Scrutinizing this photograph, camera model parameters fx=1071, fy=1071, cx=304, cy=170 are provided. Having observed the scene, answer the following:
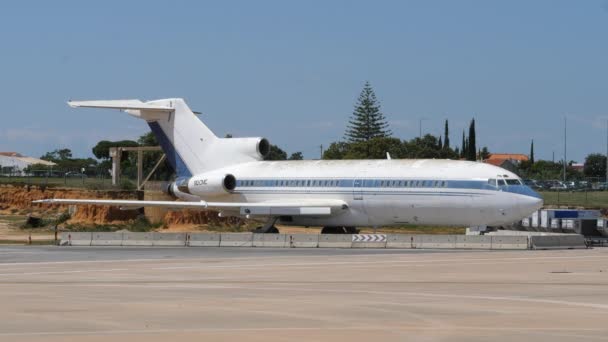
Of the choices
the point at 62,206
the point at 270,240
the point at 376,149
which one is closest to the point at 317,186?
the point at 270,240

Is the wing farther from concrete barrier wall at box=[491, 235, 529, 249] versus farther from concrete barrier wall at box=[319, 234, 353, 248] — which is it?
concrete barrier wall at box=[491, 235, 529, 249]

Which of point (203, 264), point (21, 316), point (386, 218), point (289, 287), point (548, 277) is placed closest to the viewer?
point (21, 316)

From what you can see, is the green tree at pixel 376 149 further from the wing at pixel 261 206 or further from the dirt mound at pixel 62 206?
the wing at pixel 261 206

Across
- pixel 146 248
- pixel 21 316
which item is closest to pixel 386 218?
pixel 146 248

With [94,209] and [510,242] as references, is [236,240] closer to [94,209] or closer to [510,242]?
[510,242]

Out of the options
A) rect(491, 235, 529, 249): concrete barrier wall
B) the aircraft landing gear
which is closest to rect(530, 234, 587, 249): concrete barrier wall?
rect(491, 235, 529, 249): concrete barrier wall

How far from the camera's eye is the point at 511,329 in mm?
14758

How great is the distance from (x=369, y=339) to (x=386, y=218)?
99.5ft

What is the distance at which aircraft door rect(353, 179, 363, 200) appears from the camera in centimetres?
4431

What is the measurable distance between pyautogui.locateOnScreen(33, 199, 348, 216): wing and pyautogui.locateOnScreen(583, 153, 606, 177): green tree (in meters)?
134

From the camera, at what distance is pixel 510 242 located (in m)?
38.2

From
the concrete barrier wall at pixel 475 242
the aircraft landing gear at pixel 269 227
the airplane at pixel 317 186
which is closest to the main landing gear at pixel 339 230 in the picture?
the airplane at pixel 317 186

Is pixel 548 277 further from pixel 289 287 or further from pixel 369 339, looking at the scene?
pixel 369 339

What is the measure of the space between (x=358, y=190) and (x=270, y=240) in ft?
15.9
